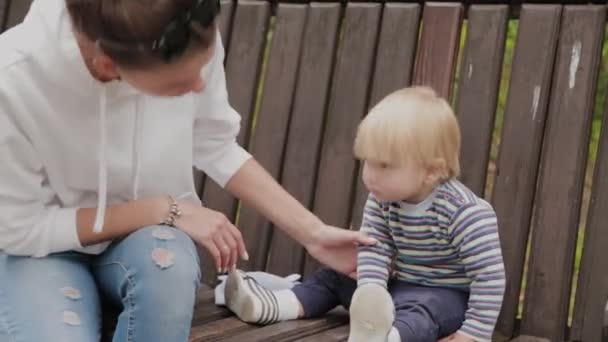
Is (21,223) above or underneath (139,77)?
underneath

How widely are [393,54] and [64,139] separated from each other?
1048mm

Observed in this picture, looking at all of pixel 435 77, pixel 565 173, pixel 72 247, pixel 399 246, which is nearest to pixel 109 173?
pixel 72 247

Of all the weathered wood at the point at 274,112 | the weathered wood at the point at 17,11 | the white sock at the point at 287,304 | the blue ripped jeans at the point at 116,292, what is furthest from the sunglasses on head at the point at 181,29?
the weathered wood at the point at 17,11

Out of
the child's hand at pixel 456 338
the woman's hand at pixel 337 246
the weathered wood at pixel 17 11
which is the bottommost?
the child's hand at pixel 456 338

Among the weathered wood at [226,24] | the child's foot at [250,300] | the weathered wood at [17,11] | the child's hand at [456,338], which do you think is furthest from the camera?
the weathered wood at [17,11]

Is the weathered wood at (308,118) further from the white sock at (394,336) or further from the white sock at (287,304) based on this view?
the white sock at (394,336)

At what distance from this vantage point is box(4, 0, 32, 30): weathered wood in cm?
339

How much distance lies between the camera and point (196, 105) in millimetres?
2359

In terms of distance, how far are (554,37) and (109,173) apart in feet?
3.97

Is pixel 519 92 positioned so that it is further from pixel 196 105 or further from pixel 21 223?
pixel 21 223

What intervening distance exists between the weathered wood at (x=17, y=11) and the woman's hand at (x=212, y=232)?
4.91ft

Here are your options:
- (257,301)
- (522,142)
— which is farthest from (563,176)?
(257,301)

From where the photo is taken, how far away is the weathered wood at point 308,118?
9.41ft

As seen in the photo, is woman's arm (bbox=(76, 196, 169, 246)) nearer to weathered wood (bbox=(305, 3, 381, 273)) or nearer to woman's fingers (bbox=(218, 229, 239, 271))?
woman's fingers (bbox=(218, 229, 239, 271))
